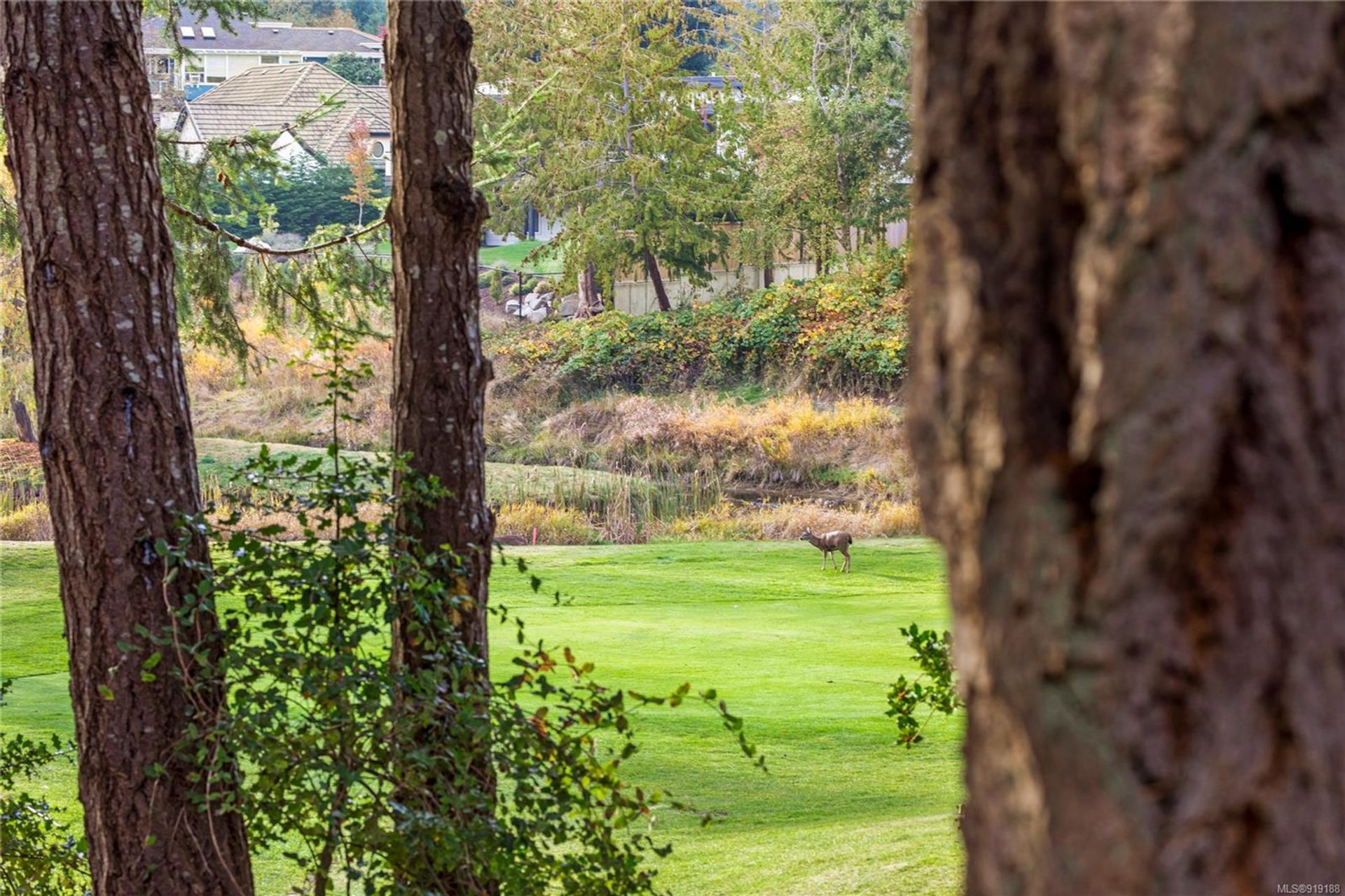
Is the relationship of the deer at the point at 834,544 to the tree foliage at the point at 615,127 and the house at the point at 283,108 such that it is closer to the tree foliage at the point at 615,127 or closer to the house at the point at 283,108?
the tree foliage at the point at 615,127

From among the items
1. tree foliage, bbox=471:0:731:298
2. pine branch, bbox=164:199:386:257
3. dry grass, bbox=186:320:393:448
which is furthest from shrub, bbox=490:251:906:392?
pine branch, bbox=164:199:386:257

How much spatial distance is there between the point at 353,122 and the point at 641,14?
11.4 meters

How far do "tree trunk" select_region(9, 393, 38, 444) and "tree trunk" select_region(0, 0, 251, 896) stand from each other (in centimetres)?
1772

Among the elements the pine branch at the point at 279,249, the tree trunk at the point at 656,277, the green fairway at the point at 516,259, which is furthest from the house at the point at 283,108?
the pine branch at the point at 279,249

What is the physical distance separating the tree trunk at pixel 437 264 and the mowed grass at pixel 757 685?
1.16 ft

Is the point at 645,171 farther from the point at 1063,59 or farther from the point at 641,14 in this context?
the point at 1063,59

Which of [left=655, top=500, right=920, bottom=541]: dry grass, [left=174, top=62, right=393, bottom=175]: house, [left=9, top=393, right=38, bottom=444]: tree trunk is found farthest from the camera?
[left=174, top=62, right=393, bottom=175]: house

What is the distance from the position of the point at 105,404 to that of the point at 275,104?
30546 mm

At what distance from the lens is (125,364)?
3.02 m

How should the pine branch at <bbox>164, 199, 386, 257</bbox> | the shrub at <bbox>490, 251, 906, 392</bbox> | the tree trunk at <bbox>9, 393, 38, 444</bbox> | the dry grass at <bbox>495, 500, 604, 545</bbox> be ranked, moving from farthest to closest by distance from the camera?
the shrub at <bbox>490, 251, 906, 392</bbox>, the tree trunk at <bbox>9, 393, 38, 444</bbox>, the dry grass at <bbox>495, 500, 604, 545</bbox>, the pine branch at <bbox>164, 199, 386, 257</bbox>

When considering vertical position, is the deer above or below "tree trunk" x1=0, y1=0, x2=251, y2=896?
below

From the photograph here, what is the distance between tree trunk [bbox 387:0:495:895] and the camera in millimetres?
3529

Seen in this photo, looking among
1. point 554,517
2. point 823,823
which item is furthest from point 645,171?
point 823,823

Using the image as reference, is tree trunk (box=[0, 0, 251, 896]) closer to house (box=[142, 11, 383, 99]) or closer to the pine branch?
the pine branch
